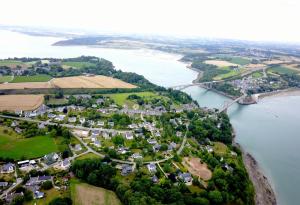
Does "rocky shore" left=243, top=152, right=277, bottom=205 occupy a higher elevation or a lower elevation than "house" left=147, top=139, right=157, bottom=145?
lower

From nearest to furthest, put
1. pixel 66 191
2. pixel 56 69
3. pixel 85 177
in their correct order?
pixel 66 191, pixel 85 177, pixel 56 69

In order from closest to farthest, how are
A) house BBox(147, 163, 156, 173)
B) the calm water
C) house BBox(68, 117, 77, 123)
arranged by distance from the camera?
house BBox(147, 163, 156, 173) → the calm water → house BBox(68, 117, 77, 123)

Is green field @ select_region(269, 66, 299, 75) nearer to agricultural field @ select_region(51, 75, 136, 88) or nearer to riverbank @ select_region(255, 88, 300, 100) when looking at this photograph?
riverbank @ select_region(255, 88, 300, 100)

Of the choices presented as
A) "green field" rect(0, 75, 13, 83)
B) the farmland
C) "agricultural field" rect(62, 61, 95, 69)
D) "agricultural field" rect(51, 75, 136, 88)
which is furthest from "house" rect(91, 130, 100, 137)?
"agricultural field" rect(62, 61, 95, 69)

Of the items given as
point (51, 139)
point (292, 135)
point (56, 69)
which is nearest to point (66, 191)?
point (51, 139)

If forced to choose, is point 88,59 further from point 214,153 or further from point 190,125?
point 214,153

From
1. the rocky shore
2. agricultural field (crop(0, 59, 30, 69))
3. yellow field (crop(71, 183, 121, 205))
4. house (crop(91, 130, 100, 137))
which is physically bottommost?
the rocky shore

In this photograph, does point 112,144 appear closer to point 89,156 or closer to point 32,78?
point 89,156

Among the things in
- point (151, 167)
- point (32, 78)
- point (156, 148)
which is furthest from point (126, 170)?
point (32, 78)
